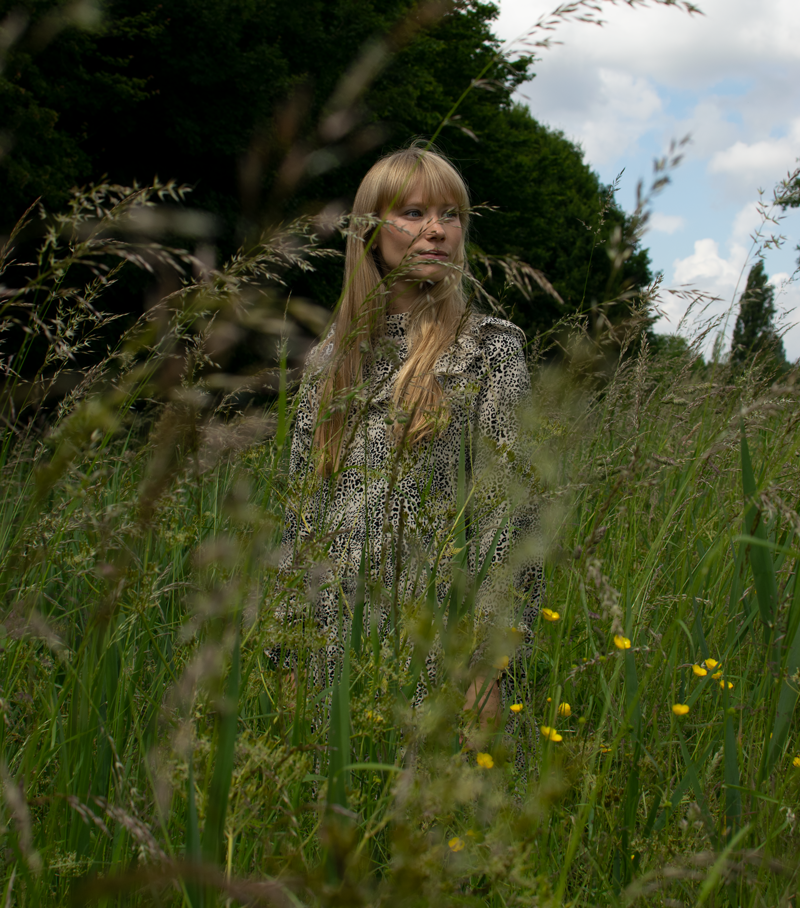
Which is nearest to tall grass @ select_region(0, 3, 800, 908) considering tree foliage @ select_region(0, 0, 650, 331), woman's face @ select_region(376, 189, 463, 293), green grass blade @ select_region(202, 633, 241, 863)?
green grass blade @ select_region(202, 633, 241, 863)

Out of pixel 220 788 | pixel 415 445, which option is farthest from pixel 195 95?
pixel 220 788

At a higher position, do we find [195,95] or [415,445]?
[195,95]

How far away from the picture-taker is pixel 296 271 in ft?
30.3

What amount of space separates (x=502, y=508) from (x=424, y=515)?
620mm

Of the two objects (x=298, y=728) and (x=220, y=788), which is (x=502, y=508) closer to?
(x=298, y=728)

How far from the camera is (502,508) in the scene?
162cm

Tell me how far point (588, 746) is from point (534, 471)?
380mm

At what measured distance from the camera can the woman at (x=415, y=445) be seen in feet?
3.14

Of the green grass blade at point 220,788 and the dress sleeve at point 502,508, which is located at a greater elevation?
the dress sleeve at point 502,508

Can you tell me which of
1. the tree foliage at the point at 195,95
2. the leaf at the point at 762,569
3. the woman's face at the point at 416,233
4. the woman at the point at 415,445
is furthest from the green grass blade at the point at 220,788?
the tree foliage at the point at 195,95

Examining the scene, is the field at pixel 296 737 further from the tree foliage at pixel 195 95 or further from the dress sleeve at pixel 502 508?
the tree foliage at pixel 195 95

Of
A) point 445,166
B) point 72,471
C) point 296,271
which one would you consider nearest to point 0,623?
point 72,471

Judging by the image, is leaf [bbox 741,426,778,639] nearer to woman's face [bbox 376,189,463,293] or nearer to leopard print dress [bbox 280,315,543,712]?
leopard print dress [bbox 280,315,543,712]

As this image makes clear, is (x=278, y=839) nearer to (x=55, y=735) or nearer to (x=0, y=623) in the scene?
(x=55, y=735)
